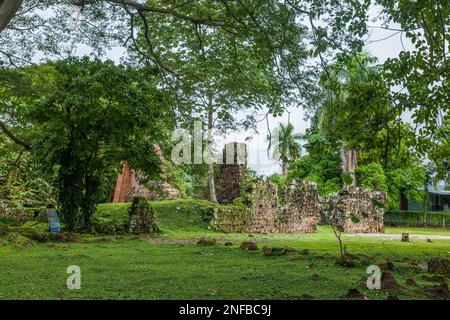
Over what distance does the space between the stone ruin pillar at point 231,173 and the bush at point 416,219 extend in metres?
17.0

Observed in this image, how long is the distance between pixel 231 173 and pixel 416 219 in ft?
60.4

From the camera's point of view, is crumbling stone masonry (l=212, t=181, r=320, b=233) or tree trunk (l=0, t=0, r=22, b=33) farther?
crumbling stone masonry (l=212, t=181, r=320, b=233)

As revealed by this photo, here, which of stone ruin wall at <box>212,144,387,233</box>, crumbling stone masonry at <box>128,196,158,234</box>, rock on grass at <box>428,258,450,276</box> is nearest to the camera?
rock on grass at <box>428,258,450,276</box>

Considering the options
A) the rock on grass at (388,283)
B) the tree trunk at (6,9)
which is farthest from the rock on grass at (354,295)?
the tree trunk at (6,9)

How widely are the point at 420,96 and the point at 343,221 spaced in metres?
16.2

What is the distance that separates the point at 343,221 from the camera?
23719 mm

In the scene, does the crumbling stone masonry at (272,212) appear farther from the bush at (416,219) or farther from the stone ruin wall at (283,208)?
the bush at (416,219)

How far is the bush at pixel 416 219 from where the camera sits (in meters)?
35.2

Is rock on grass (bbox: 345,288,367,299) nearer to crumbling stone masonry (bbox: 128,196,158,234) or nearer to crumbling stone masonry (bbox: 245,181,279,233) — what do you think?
crumbling stone masonry (bbox: 128,196,158,234)

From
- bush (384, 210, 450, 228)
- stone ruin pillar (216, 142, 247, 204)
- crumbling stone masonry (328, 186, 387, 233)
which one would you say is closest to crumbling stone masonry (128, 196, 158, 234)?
stone ruin pillar (216, 142, 247, 204)

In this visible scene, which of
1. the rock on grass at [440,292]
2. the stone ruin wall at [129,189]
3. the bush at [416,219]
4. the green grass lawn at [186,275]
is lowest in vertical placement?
the bush at [416,219]

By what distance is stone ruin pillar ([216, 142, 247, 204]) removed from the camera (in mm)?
24055

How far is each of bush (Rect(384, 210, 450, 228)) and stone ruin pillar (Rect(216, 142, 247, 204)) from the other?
55.7 feet

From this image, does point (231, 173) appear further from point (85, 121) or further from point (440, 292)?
point (440, 292)
